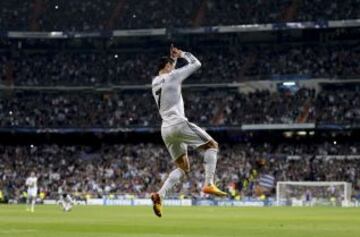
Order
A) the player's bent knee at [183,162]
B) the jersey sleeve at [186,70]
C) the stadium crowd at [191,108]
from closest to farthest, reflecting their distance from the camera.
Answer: the jersey sleeve at [186,70] < the player's bent knee at [183,162] < the stadium crowd at [191,108]

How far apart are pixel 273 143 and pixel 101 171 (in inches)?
614

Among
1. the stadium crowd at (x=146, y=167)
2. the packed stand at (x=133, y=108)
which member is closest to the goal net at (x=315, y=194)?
the stadium crowd at (x=146, y=167)

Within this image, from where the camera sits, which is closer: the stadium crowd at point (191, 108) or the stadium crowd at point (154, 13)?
the stadium crowd at point (191, 108)

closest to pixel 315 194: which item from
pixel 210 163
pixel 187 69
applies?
pixel 210 163

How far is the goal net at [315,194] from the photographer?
193 ft

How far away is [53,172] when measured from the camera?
7112 cm

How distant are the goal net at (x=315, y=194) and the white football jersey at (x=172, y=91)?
4413cm

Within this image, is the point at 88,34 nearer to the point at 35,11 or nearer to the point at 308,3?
the point at 35,11

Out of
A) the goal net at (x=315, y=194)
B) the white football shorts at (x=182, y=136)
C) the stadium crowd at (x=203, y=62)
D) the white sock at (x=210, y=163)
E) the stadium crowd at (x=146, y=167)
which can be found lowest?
the white sock at (x=210, y=163)

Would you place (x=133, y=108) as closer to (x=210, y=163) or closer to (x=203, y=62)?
(x=203, y=62)

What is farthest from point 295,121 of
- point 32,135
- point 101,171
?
point 32,135

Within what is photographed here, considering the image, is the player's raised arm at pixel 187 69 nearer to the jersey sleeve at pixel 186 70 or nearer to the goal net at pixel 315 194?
the jersey sleeve at pixel 186 70

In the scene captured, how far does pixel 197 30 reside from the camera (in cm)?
7494

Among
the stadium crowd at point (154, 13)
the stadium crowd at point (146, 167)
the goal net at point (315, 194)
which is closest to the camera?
the goal net at point (315, 194)
